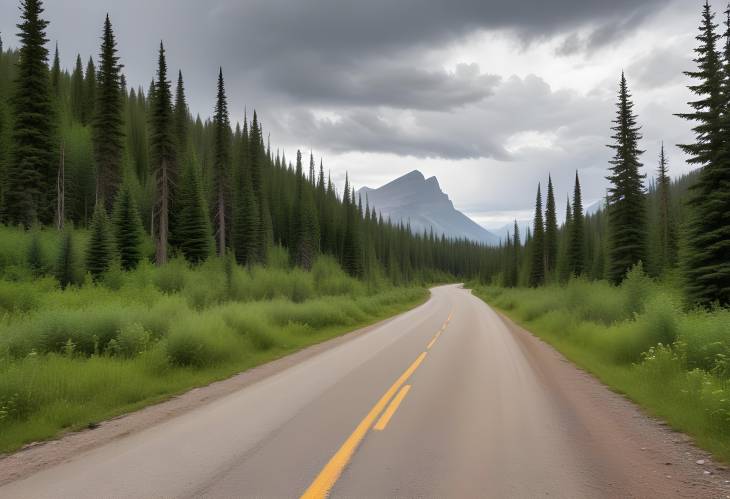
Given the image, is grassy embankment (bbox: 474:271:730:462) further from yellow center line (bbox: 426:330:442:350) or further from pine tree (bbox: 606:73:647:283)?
pine tree (bbox: 606:73:647:283)

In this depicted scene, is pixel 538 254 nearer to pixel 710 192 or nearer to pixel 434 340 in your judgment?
pixel 710 192

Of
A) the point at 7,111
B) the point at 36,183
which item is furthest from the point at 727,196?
the point at 7,111

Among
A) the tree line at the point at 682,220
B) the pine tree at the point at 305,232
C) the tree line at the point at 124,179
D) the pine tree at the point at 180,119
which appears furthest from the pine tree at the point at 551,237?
the pine tree at the point at 180,119

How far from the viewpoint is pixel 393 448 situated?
216 inches

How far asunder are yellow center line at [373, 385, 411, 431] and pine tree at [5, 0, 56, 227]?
38475 millimetres

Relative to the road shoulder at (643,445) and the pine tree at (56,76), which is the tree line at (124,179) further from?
the road shoulder at (643,445)

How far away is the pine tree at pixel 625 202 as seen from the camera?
113 ft

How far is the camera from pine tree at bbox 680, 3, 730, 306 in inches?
707

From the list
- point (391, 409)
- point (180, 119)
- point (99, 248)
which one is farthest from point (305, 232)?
point (391, 409)

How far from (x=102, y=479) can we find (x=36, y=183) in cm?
4023

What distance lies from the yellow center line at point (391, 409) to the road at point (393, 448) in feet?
0.10

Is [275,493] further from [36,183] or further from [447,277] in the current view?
[447,277]

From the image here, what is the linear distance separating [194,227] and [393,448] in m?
46.0

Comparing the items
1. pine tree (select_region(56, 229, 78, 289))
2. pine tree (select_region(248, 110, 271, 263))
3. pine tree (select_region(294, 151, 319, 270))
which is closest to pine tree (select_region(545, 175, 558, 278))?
pine tree (select_region(294, 151, 319, 270))
